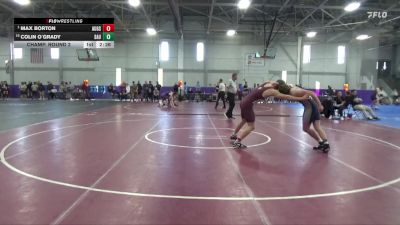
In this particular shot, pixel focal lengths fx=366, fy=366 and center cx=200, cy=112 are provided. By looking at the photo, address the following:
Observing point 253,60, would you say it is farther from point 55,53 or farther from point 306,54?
point 55,53

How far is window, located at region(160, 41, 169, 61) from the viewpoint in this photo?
36500 mm

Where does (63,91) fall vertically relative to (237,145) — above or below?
above

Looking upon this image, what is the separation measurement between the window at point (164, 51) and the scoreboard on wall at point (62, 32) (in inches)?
810

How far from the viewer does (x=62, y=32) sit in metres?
15.2

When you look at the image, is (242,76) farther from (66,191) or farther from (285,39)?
(66,191)

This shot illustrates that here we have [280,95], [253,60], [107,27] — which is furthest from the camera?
[253,60]

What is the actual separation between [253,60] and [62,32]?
23044 millimetres

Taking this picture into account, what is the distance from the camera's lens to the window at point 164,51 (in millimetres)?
36500

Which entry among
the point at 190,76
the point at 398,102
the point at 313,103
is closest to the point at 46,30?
the point at 313,103

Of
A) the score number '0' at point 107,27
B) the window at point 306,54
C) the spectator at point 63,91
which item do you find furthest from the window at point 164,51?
the score number '0' at point 107,27

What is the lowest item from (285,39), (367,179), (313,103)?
(367,179)

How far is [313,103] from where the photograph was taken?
26.1 feet

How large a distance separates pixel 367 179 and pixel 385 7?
2489cm

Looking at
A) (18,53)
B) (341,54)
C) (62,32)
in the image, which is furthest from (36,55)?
(341,54)
